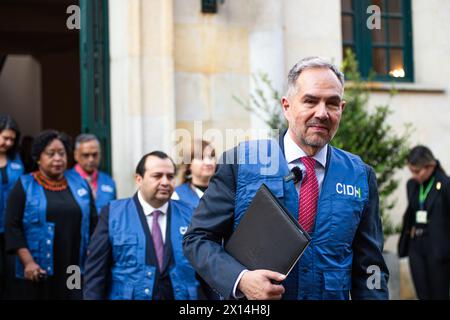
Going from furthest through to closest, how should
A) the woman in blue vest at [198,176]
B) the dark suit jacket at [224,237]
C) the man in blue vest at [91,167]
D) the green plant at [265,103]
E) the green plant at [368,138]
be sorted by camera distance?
the green plant at [265,103] → the green plant at [368,138] → the man in blue vest at [91,167] → the woman in blue vest at [198,176] → the dark suit jacket at [224,237]

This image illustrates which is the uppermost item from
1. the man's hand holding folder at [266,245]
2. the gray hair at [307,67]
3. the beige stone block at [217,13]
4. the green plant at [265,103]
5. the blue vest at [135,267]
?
the beige stone block at [217,13]

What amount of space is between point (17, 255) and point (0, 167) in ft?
3.17

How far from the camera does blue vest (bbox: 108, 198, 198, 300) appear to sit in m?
5.43

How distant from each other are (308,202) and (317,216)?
7 cm

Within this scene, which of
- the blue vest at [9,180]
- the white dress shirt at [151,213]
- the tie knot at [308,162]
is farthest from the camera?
the blue vest at [9,180]

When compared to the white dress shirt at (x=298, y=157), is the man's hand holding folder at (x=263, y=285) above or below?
below

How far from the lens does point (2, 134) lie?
7816 millimetres

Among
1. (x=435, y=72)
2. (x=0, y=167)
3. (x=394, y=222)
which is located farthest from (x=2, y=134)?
(x=435, y=72)

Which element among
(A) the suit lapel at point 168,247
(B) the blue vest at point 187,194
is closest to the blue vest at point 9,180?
(B) the blue vest at point 187,194

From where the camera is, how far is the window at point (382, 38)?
1112cm

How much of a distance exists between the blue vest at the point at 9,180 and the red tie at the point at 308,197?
4425 mm

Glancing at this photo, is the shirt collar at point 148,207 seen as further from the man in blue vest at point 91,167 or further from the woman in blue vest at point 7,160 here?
the man in blue vest at point 91,167

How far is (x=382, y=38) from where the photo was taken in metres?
11.4

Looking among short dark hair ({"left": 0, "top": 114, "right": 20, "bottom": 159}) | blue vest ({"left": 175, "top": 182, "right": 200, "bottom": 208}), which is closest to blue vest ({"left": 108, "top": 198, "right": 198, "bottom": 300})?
blue vest ({"left": 175, "top": 182, "right": 200, "bottom": 208})
